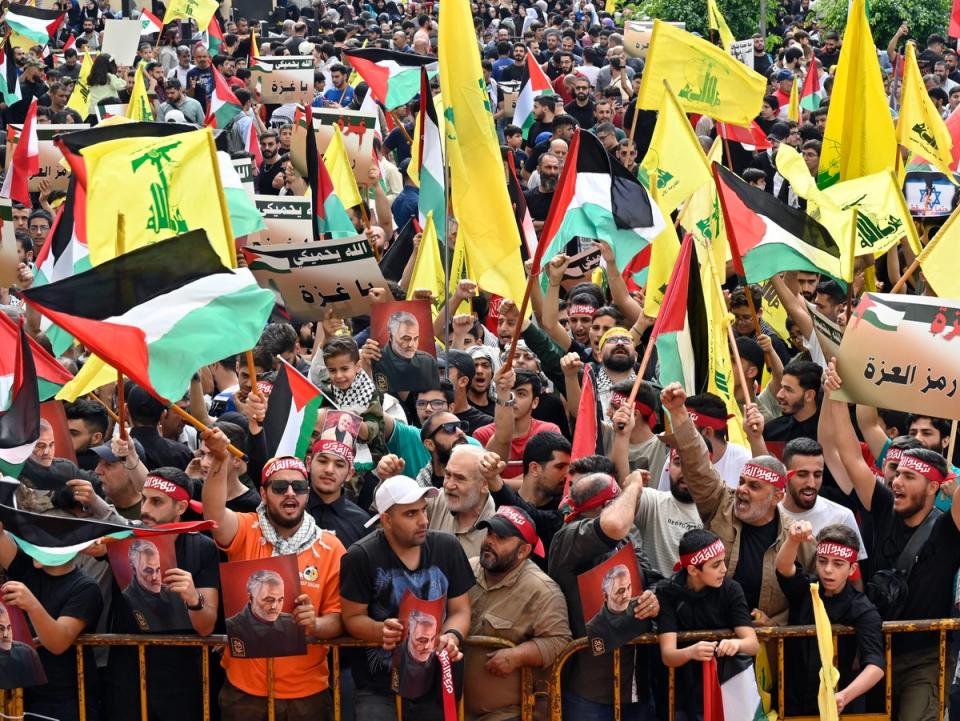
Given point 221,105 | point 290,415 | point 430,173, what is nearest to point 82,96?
point 221,105

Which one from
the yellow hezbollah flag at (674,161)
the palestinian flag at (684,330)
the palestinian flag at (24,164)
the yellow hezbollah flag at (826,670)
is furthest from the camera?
the palestinian flag at (24,164)

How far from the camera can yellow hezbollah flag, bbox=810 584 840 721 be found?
6488mm

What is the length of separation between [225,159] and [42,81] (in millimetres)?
11317

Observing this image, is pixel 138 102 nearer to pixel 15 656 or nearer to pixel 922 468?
pixel 15 656

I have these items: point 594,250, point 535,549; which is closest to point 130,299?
point 535,549

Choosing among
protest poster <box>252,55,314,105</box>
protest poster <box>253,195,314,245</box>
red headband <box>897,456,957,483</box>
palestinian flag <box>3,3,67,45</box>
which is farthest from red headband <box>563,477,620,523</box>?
palestinian flag <box>3,3,67,45</box>

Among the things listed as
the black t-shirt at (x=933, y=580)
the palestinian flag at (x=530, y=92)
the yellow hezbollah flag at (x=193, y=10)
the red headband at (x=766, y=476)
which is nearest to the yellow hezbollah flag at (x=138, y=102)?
the palestinian flag at (x=530, y=92)

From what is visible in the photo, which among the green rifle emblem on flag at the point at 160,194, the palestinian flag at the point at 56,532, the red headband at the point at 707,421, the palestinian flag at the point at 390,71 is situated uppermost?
the green rifle emblem on flag at the point at 160,194

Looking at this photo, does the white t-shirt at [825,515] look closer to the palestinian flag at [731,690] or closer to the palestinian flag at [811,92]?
the palestinian flag at [731,690]

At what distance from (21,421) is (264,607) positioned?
157 cm

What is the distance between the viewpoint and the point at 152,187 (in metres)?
8.65

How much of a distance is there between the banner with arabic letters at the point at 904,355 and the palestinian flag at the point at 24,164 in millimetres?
7985

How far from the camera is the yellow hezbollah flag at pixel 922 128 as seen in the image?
12297mm

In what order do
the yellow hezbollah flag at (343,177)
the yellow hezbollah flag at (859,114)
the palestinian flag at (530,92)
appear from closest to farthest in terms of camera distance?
the yellow hezbollah flag at (859,114) < the yellow hezbollah flag at (343,177) < the palestinian flag at (530,92)
